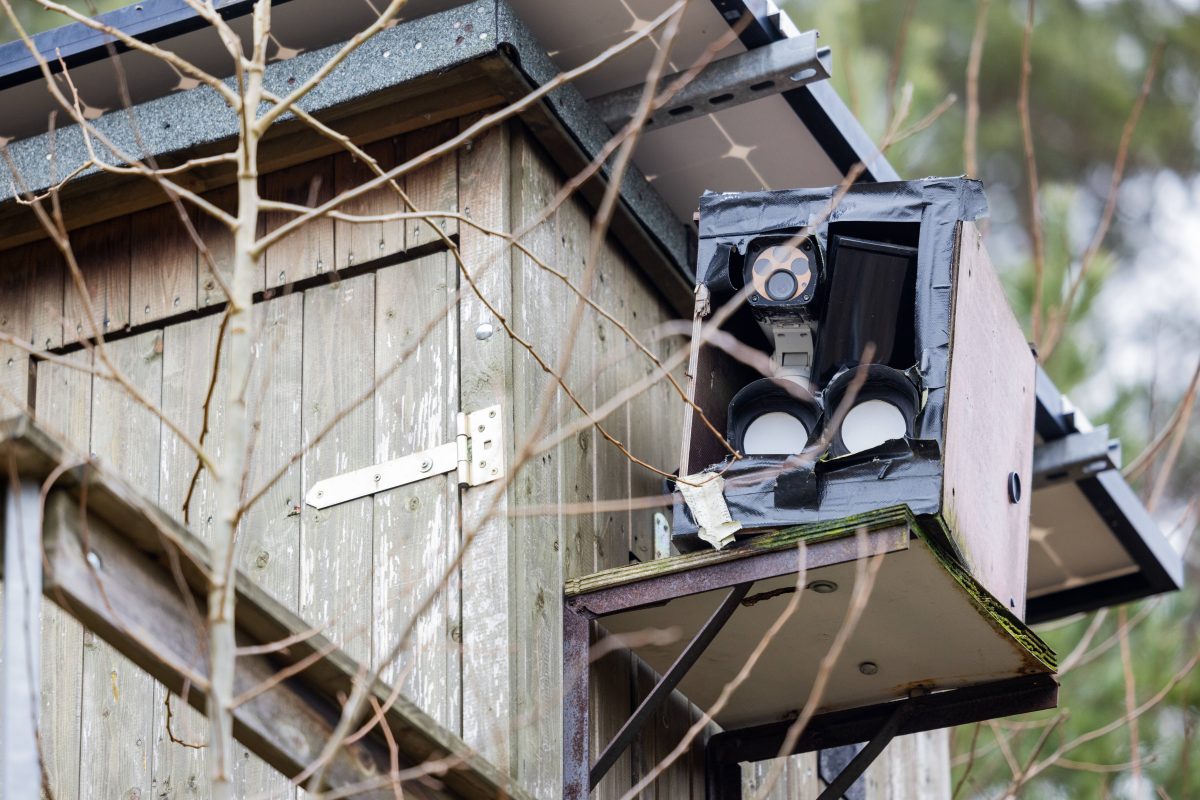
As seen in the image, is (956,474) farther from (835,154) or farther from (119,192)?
(119,192)

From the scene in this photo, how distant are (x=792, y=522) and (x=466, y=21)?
136 centimetres

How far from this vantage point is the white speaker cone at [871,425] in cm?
419

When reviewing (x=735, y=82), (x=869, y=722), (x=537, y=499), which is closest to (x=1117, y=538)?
(x=869, y=722)

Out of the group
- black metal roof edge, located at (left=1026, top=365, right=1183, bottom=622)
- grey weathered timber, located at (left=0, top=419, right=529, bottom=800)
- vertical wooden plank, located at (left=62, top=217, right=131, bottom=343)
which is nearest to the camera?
grey weathered timber, located at (left=0, top=419, right=529, bottom=800)

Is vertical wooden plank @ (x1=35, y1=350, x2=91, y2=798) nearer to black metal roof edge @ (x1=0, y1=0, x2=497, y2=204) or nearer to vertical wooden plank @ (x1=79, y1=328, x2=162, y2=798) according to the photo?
vertical wooden plank @ (x1=79, y1=328, x2=162, y2=798)

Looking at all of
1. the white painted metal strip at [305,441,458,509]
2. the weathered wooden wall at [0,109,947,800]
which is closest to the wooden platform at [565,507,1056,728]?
the weathered wooden wall at [0,109,947,800]

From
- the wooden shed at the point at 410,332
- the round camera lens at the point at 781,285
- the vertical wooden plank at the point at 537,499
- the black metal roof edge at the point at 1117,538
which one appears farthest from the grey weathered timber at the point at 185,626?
the black metal roof edge at the point at 1117,538

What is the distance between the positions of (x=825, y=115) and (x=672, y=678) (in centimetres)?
155

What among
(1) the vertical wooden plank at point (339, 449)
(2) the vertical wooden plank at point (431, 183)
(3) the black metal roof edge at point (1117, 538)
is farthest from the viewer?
(3) the black metal roof edge at point (1117, 538)

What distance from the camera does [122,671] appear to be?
14.7 ft

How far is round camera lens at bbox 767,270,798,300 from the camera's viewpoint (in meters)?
4.38

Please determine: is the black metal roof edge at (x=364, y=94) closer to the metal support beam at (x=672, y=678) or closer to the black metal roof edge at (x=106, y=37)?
the black metal roof edge at (x=106, y=37)

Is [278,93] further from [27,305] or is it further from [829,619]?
[829,619]

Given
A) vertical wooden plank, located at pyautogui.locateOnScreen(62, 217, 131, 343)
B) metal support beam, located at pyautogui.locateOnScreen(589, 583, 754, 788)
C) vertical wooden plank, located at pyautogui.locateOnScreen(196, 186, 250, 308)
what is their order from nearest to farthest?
metal support beam, located at pyautogui.locateOnScreen(589, 583, 754, 788)
vertical wooden plank, located at pyautogui.locateOnScreen(196, 186, 250, 308)
vertical wooden plank, located at pyautogui.locateOnScreen(62, 217, 131, 343)
